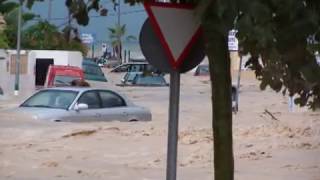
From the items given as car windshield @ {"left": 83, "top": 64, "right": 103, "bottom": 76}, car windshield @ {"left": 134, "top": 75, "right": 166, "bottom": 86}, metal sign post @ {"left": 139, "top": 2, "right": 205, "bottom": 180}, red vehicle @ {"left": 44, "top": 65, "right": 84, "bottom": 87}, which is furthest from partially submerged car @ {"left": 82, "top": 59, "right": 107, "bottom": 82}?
metal sign post @ {"left": 139, "top": 2, "right": 205, "bottom": 180}

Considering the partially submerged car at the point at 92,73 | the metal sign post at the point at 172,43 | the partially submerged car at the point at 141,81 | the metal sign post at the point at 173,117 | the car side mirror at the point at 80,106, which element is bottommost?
the partially submerged car at the point at 141,81

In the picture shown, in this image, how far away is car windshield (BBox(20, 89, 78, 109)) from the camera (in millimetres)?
18797

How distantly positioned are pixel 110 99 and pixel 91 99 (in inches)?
28.0

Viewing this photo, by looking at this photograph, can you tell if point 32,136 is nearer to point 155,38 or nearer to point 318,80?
point 155,38

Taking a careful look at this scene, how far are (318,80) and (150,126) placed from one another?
15954 millimetres

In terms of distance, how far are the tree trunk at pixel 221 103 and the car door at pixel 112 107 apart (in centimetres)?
1474

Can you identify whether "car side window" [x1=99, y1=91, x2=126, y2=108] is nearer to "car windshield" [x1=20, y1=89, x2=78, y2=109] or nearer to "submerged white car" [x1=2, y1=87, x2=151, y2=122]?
"submerged white car" [x1=2, y1=87, x2=151, y2=122]

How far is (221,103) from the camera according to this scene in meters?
4.77

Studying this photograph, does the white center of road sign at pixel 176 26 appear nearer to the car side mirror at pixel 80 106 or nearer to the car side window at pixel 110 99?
the car side mirror at pixel 80 106

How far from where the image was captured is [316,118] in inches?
889

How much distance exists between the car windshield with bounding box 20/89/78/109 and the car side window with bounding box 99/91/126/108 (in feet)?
2.98

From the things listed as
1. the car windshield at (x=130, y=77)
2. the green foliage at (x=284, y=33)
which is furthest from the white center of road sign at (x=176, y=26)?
the car windshield at (x=130, y=77)

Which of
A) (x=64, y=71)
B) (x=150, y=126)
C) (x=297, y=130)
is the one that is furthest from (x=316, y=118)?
(x=64, y=71)

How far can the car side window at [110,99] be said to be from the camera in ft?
64.5
